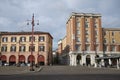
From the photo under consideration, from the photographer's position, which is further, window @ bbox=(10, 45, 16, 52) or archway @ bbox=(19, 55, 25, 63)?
window @ bbox=(10, 45, 16, 52)

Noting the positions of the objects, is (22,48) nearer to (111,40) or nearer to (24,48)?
(24,48)

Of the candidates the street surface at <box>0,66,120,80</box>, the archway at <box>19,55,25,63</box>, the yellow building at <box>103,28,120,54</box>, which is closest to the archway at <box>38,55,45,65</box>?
the archway at <box>19,55,25,63</box>

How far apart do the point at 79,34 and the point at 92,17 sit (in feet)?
31.4

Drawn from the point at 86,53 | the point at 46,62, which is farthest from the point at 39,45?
the point at 86,53

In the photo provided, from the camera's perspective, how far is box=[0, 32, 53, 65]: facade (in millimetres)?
93500

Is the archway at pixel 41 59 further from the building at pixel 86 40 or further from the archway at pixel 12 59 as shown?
the building at pixel 86 40

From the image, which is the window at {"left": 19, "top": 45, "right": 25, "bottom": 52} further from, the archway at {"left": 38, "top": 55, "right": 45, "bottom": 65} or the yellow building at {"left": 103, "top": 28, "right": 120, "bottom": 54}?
→ the yellow building at {"left": 103, "top": 28, "right": 120, "bottom": 54}

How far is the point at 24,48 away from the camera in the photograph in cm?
9425

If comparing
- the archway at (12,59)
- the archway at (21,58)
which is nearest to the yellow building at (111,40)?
the archway at (21,58)

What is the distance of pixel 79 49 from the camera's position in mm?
100500

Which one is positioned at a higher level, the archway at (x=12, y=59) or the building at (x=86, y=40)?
the building at (x=86, y=40)

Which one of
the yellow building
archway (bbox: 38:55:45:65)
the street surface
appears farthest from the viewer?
the yellow building

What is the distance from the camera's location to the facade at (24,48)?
9350cm

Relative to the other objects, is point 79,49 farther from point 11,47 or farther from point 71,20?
point 11,47
